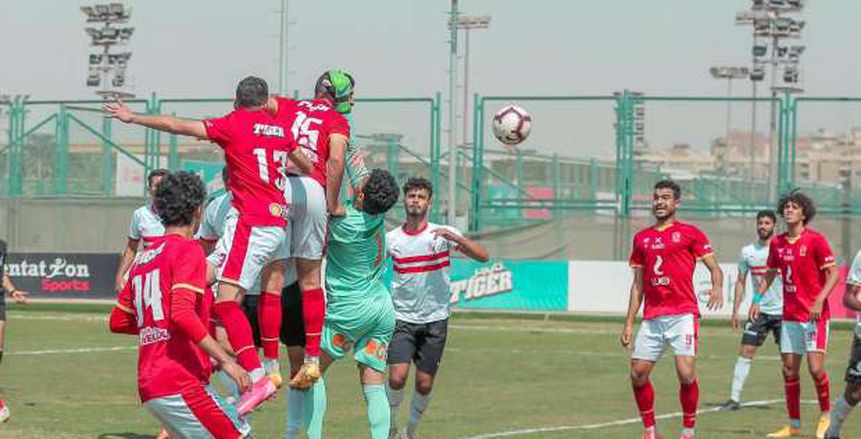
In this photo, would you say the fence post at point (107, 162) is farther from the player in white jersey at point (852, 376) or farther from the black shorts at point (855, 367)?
the black shorts at point (855, 367)

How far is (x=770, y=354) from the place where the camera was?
93.9ft

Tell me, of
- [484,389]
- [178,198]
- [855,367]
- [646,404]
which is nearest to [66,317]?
[484,389]

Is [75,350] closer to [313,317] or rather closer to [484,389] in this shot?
[484,389]

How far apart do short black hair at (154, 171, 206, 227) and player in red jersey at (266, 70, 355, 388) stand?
2.89 meters

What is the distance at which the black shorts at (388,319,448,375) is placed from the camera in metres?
15.2

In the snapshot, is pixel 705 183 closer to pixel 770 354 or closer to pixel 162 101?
pixel 162 101

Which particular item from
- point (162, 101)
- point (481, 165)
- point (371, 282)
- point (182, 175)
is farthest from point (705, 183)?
point (182, 175)

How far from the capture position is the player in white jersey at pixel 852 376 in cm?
1477

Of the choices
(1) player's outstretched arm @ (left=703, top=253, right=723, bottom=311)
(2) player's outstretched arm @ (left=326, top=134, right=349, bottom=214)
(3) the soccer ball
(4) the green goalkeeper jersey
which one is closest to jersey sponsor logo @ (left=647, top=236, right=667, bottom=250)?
(1) player's outstretched arm @ (left=703, top=253, right=723, bottom=311)

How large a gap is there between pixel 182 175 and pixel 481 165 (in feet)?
116

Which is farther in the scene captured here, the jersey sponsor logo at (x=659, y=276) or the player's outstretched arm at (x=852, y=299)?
the jersey sponsor logo at (x=659, y=276)

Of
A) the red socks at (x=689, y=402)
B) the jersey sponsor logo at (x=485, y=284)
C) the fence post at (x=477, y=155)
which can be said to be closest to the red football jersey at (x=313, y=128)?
the red socks at (x=689, y=402)

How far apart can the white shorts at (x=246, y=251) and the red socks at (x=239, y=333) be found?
0.20 metres

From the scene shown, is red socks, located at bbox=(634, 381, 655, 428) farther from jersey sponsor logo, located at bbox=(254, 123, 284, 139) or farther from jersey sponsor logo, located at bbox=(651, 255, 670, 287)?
jersey sponsor logo, located at bbox=(254, 123, 284, 139)
